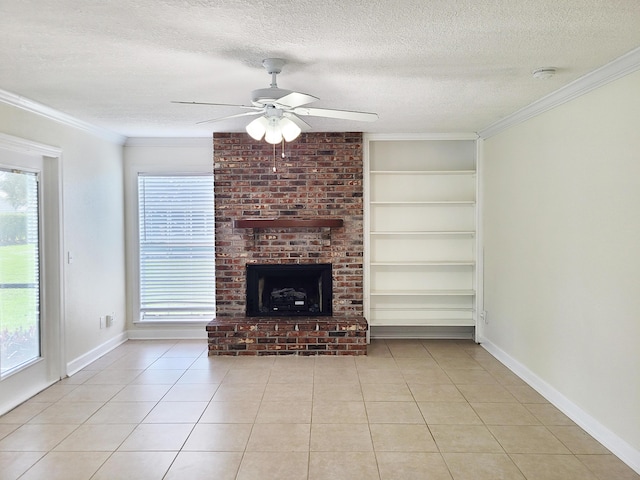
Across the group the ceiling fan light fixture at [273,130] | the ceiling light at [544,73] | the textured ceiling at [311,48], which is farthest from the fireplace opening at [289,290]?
the ceiling light at [544,73]

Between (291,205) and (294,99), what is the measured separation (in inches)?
110

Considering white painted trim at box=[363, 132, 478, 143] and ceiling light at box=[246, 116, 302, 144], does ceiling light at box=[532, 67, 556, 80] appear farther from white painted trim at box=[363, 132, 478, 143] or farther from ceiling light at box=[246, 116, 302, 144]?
white painted trim at box=[363, 132, 478, 143]

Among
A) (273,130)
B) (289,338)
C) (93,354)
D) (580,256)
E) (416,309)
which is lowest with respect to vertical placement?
(93,354)

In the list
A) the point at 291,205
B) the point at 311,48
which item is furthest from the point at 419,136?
the point at 311,48

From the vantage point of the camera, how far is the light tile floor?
111 inches

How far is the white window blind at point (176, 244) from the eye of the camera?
584 cm

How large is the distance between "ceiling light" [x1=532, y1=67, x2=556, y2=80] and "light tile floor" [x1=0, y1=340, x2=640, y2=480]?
237 centimetres

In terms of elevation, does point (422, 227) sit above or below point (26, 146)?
below

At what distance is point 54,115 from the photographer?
167 inches

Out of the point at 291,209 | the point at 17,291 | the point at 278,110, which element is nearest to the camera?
the point at 278,110

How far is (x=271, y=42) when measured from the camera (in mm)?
2613

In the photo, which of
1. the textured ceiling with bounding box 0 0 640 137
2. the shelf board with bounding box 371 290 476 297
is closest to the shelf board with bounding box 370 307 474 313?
the shelf board with bounding box 371 290 476 297

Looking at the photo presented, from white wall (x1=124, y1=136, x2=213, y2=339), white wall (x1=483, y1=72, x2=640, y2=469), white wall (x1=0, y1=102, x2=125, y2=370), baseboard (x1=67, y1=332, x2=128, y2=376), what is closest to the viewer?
white wall (x1=483, y1=72, x2=640, y2=469)

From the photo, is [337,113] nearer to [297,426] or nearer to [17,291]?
[297,426]
